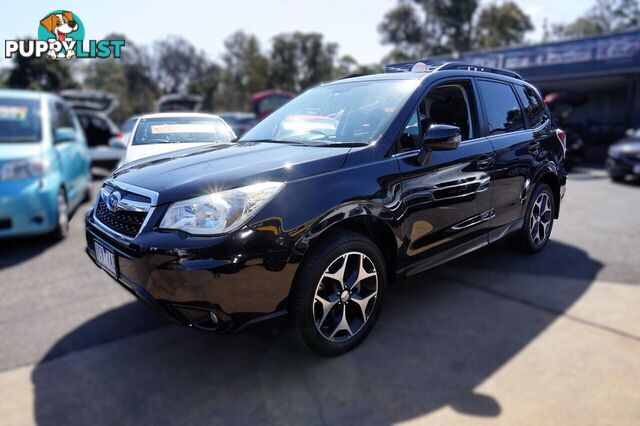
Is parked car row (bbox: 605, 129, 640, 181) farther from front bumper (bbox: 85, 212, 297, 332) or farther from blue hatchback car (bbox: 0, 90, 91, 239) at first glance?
blue hatchback car (bbox: 0, 90, 91, 239)

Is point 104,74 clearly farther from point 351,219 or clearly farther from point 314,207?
point 351,219

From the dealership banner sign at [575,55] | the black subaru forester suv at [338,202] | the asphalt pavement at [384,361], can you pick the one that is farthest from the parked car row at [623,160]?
the black subaru forester suv at [338,202]

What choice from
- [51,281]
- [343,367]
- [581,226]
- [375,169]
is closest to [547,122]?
[375,169]

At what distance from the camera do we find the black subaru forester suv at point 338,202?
858mm

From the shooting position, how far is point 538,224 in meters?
0.81

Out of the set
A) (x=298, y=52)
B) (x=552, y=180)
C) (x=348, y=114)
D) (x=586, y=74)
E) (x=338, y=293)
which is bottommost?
(x=338, y=293)

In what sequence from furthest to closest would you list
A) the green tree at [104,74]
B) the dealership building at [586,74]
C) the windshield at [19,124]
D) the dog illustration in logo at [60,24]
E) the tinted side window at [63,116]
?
the tinted side window at [63,116] < the windshield at [19,124] < the dealership building at [586,74] < the green tree at [104,74] < the dog illustration in logo at [60,24]

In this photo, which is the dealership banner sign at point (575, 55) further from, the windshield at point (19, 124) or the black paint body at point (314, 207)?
the windshield at point (19, 124)

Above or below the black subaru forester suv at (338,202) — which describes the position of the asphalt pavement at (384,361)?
below

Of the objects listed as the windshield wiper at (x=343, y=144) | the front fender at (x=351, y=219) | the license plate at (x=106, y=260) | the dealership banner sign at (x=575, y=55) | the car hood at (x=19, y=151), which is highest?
the dealership banner sign at (x=575, y=55)

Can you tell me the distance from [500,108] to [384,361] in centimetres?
256

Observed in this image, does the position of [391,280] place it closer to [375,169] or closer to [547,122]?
[375,169]

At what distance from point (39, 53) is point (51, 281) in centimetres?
479

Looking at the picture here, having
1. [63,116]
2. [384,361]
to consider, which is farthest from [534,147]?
[63,116]
